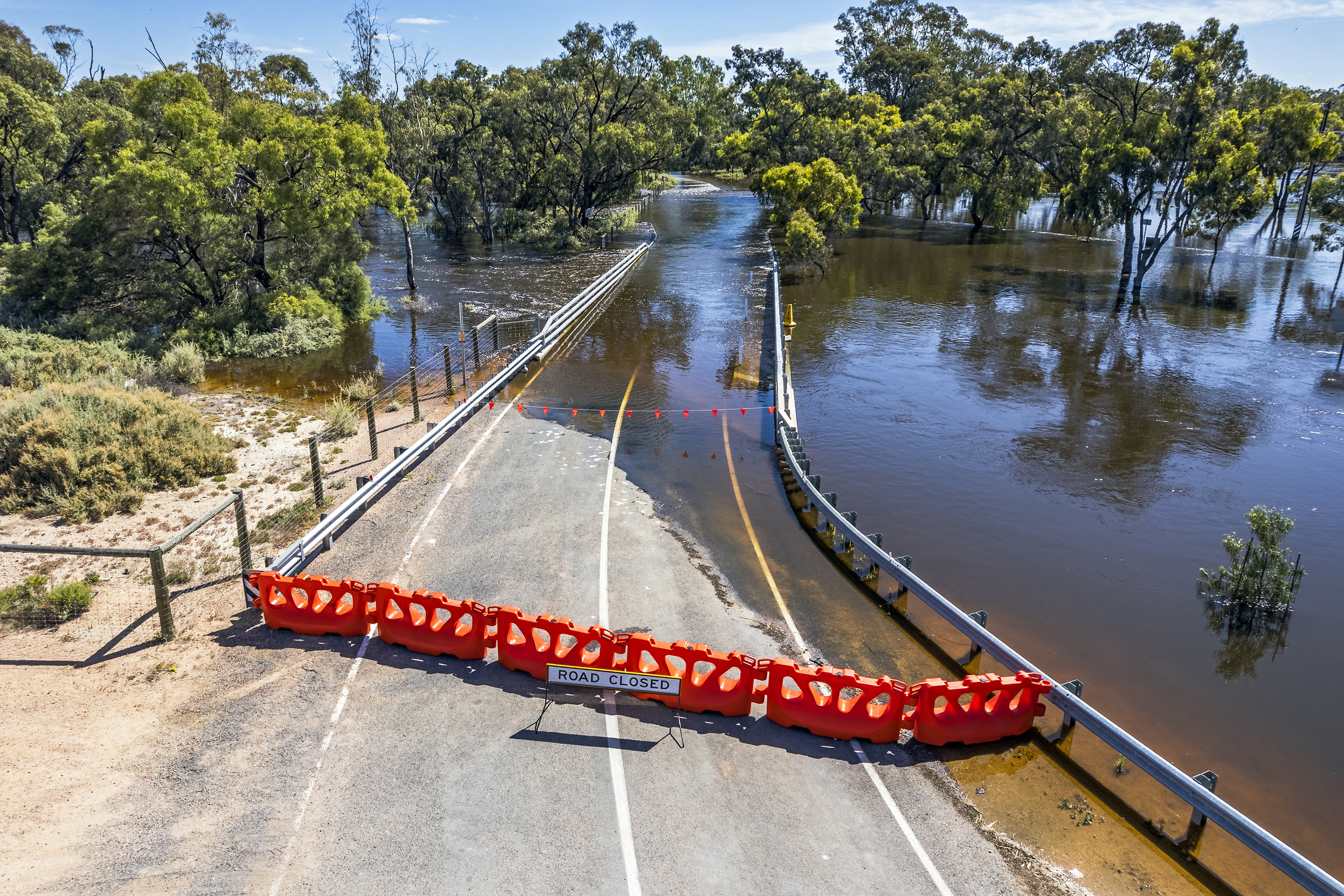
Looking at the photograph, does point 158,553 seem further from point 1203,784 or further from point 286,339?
point 286,339

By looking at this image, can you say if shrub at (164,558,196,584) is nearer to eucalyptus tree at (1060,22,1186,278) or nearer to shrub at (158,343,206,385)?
shrub at (158,343,206,385)

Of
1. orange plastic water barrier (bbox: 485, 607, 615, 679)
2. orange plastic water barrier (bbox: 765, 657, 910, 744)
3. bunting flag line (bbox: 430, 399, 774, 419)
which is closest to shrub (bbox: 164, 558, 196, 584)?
orange plastic water barrier (bbox: 485, 607, 615, 679)

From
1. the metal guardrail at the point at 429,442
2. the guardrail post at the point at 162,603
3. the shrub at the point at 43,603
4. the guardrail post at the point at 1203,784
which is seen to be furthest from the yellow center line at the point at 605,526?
the shrub at the point at 43,603

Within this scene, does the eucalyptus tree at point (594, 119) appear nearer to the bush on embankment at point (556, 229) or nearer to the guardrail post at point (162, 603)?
the bush on embankment at point (556, 229)

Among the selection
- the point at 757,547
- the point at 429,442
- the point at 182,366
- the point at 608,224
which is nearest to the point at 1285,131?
the point at 757,547

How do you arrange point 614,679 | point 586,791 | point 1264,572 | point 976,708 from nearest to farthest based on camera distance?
1. point 586,791
2. point 976,708
3. point 614,679
4. point 1264,572

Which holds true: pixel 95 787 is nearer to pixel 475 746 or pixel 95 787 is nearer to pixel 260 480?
pixel 475 746

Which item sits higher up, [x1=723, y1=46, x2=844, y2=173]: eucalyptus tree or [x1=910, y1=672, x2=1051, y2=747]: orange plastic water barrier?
[x1=723, y1=46, x2=844, y2=173]: eucalyptus tree

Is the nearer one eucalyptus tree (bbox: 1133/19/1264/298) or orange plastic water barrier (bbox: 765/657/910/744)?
orange plastic water barrier (bbox: 765/657/910/744)
